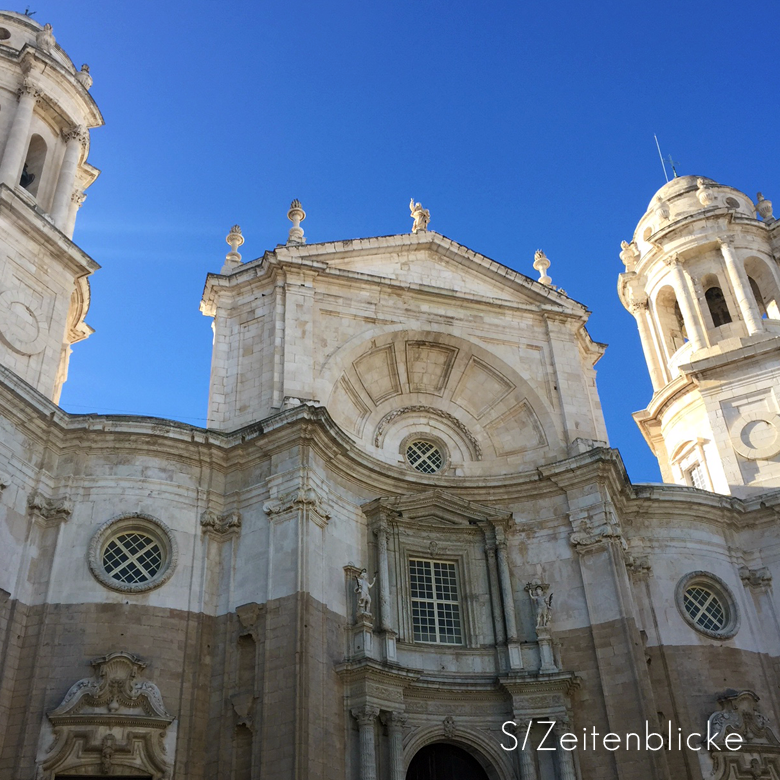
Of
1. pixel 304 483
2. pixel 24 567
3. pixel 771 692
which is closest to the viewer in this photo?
pixel 24 567

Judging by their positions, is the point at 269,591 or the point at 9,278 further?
the point at 9,278

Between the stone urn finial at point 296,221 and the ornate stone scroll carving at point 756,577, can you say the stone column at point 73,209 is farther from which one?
the ornate stone scroll carving at point 756,577

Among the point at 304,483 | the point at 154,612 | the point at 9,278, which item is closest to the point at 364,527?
the point at 304,483

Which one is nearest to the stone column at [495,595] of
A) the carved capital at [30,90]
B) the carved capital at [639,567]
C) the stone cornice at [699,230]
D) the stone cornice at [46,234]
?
the carved capital at [639,567]

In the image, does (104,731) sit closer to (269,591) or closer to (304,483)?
(269,591)

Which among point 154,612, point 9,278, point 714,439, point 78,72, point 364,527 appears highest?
point 78,72

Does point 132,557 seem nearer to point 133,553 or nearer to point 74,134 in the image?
point 133,553

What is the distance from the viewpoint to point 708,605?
26922 mm

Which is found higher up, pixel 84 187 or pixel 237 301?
pixel 84 187

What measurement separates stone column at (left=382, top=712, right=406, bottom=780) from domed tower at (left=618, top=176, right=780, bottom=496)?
1486 centimetres

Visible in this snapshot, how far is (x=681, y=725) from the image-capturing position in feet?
78.3

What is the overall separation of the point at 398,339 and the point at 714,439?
1175cm

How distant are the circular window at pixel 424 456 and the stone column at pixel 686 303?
1176 cm

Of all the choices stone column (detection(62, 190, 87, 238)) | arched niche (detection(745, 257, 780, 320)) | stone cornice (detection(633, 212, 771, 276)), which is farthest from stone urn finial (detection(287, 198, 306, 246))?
arched niche (detection(745, 257, 780, 320))
